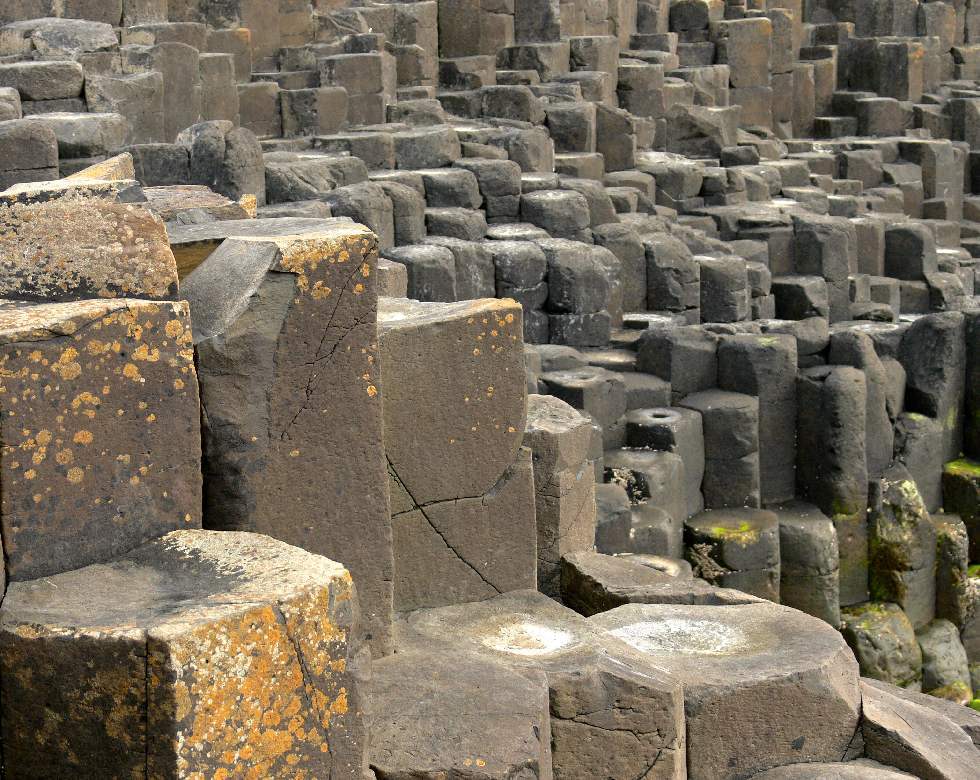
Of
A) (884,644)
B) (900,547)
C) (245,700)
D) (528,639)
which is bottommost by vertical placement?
(884,644)

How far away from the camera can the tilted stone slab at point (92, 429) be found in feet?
11.6

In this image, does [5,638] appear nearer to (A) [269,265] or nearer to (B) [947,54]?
(A) [269,265]

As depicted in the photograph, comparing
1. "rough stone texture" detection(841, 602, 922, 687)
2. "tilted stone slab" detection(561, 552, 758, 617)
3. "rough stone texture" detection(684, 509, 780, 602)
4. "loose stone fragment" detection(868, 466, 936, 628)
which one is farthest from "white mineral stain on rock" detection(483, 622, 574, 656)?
"loose stone fragment" detection(868, 466, 936, 628)

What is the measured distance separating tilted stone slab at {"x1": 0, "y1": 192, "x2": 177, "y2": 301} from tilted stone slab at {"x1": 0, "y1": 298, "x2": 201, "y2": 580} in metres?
0.11

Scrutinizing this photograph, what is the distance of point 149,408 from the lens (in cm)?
375

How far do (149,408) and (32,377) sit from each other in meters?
0.33

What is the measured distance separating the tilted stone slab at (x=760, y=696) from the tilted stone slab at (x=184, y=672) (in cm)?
170

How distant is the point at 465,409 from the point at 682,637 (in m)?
1.17

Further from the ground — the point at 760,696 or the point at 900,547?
the point at 760,696

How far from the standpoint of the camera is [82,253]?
3.82m

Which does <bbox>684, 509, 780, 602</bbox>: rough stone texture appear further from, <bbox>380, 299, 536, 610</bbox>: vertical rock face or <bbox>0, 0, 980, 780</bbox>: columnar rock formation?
<bbox>380, 299, 536, 610</bbox>: vertical rock face

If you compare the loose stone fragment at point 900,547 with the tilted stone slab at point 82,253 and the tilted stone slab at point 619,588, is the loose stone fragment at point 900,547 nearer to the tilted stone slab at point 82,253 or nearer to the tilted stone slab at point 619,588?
the tilted stone slab at point 619,588

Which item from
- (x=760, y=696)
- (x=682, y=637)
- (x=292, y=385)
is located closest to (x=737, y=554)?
(x=682, y=637)

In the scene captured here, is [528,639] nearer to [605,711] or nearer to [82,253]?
[605,711]
